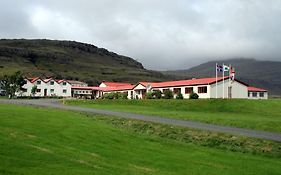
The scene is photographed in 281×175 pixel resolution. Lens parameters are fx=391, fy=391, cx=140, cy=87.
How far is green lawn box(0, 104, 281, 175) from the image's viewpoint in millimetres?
13602

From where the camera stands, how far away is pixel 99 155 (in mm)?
17109

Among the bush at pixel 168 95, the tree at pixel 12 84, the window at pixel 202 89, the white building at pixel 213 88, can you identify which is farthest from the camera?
the tree at pixel 12 84

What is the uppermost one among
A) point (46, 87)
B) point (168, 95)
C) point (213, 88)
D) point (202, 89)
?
point (46, 87)

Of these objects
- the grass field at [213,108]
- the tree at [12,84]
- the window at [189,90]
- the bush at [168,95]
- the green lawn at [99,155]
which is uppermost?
the tree at [12,84]

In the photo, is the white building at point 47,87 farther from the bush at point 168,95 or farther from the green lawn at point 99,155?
the green lawn at point 99,155

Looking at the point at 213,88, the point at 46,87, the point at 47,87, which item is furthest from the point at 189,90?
the point at 47,87

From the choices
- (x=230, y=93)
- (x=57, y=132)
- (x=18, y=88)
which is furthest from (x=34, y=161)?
(x=18, y=88)

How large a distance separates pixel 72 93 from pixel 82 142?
125 m

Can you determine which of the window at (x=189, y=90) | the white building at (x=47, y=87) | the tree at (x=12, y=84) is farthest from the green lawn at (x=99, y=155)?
the white building at (x=47, y=87)

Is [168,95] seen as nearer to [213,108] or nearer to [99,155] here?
[213,108]

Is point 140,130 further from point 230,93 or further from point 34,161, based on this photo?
point 230,93

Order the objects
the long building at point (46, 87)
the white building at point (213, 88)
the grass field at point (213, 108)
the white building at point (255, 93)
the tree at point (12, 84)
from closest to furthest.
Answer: the grass field at point (213, 108) → the white building at point (213, 88) → the white building at point (255, 93) → the tree at point (12, 84) → the long building at point (46, 87)

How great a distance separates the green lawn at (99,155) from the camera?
13.6 m

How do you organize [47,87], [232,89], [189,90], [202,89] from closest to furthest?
[202,89], [232,89], [189,90], [47,87]
